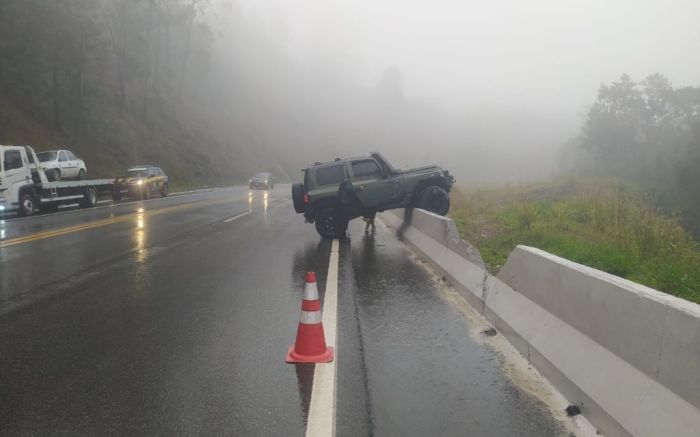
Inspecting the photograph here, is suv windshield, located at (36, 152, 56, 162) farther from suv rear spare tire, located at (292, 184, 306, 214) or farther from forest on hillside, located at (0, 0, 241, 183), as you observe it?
suv rear spare tire, located at (292, 184, 306, 214)

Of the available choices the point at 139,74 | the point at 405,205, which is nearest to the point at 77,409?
the point at 405,205

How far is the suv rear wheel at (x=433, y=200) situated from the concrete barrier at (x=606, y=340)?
859 cm

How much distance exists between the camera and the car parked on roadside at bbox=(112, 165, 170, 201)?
97.5 ft

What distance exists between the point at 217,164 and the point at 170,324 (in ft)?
189

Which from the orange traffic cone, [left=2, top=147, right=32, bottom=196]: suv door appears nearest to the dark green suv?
the orange traffic cone

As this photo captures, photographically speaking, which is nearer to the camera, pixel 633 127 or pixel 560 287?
pixel 560 287

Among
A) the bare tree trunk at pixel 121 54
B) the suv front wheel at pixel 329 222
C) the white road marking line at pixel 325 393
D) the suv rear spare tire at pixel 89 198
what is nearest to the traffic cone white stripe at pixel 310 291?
the white road marking line at pixel 325 393

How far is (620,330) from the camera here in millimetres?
3676

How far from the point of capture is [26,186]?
67.7 feet

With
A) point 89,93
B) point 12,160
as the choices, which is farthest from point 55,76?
point 12,160

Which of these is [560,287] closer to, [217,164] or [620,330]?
[620,330]

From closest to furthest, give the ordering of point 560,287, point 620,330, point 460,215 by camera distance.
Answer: point 620,330, point 560,287, point 460,215

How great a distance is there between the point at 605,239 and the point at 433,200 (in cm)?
444

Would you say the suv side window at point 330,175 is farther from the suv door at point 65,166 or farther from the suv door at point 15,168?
the suv door at point 65,166
